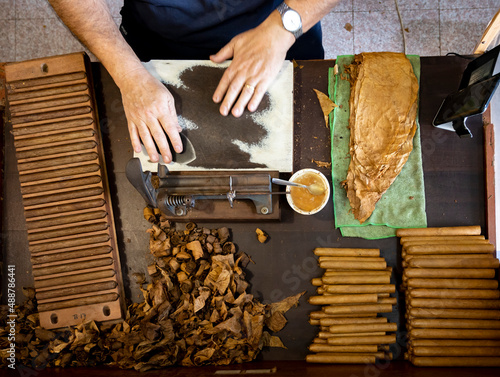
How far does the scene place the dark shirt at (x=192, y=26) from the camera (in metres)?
2.19

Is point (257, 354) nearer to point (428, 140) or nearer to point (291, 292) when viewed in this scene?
point (291, 292)

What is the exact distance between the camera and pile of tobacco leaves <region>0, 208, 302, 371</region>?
2.05 metres

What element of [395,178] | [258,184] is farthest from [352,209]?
[258,184]

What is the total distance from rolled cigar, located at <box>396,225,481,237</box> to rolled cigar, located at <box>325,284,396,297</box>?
0.31m

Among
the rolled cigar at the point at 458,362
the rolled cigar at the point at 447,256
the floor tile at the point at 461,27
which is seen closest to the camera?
the rolled cigar at the point at 458,362

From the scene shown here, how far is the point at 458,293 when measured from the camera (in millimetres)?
2014

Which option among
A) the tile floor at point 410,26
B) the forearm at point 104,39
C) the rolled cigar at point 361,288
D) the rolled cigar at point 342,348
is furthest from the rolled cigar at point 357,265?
the tile floor at point 410,26

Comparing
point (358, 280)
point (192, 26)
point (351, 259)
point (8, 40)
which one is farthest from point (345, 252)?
point (8, 40)

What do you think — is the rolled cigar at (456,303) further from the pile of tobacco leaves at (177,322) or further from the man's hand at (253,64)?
the man's hand at (253,64)

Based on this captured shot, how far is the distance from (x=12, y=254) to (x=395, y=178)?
8.01 feet

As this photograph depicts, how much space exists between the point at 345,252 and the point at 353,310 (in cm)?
33

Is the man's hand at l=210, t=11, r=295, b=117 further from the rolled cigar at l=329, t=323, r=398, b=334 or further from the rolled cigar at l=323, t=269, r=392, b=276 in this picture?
the rolled cigar at l=329, t=323, r=398, b=334

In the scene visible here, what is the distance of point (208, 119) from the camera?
88.2 inches

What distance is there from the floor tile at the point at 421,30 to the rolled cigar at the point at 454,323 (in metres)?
2.46
